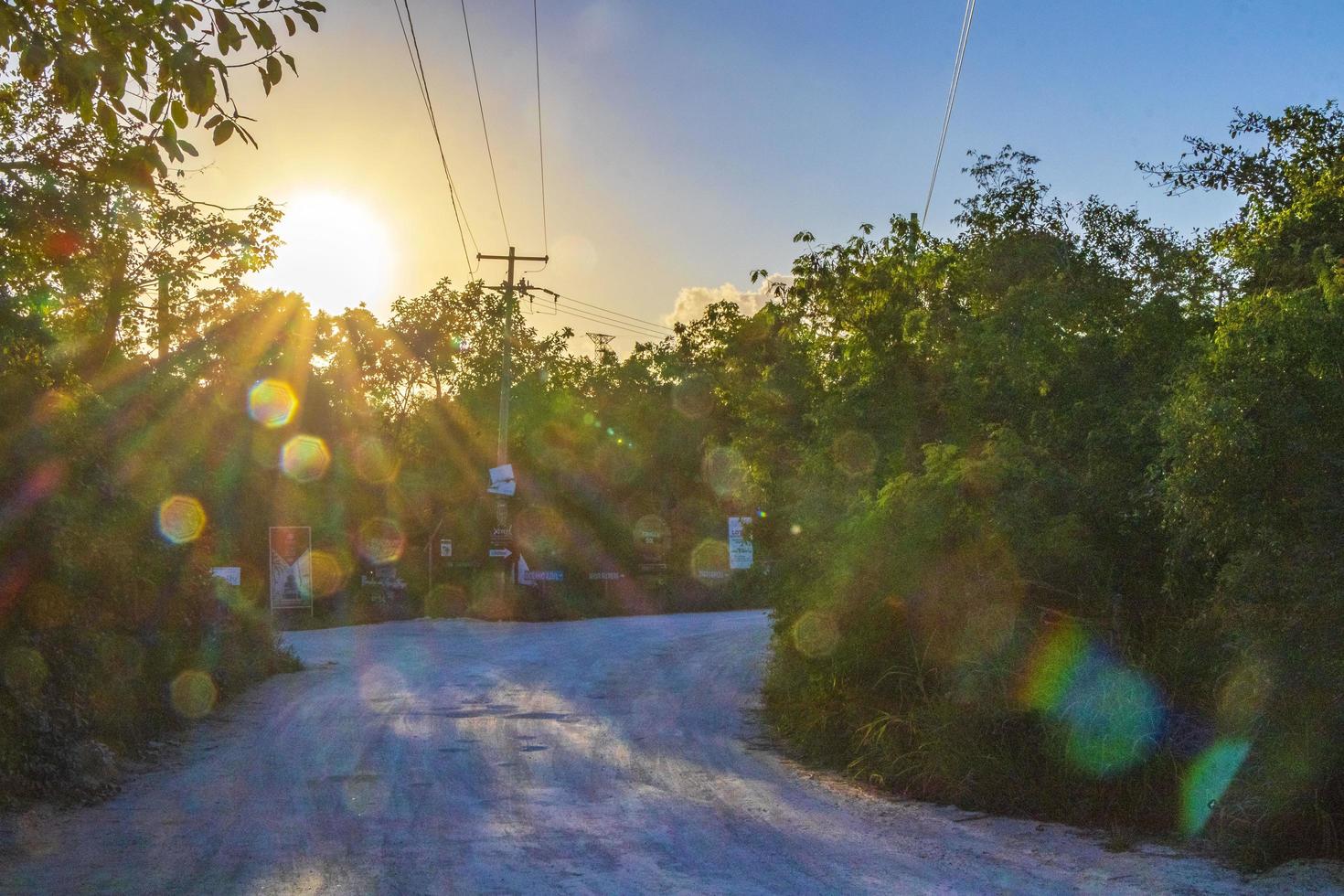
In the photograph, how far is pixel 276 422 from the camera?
4366 centimetres

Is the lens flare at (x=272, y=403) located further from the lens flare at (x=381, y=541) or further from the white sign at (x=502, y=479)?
the white sign at (x=502, y=479)

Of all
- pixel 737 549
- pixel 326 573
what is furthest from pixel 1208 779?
pixel 326 573

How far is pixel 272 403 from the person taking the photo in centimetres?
4400

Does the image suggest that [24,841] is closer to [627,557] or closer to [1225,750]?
[1225,750]

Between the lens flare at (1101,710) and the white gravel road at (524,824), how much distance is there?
2.57ft

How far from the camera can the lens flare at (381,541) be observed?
134ft

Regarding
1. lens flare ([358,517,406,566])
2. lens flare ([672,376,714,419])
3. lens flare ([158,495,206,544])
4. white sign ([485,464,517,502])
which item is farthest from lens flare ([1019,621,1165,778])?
lens flare ([672,376,714,419])

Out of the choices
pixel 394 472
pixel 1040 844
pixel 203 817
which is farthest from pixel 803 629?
pixel 394 472

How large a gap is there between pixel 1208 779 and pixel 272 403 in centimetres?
4027

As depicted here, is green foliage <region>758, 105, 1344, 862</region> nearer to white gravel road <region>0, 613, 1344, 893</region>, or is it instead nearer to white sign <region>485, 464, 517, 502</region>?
white gravel road <region>0, 613, 1344, 893</region>

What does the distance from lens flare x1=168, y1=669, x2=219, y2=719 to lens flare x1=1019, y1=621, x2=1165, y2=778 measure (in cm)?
995

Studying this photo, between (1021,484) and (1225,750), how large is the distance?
3430 millimetres

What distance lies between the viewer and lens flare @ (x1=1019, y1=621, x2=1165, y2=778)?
9195 mm

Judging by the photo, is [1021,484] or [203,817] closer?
[203,817]
